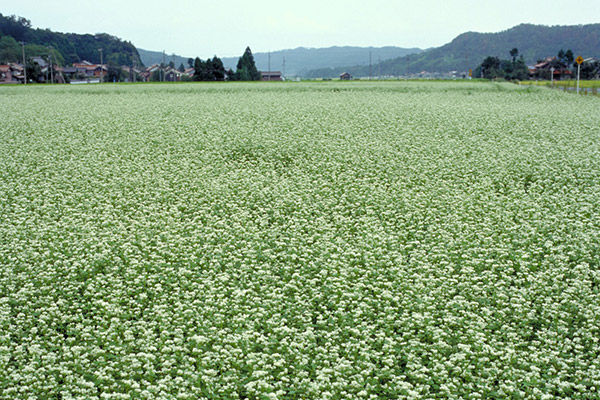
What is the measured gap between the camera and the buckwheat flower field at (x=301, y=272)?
5.89m

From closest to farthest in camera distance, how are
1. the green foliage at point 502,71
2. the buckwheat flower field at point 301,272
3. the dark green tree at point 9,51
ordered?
the buckwheat flower field at point 301,272
the green foliage at point 502,71
the dark green tree at point 9,51

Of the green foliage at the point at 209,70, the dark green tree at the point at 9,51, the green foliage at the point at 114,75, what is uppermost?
the dark green tree at the point at 9,51

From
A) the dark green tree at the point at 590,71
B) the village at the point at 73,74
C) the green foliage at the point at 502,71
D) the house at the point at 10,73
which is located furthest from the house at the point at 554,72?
the house at the point at 10,73

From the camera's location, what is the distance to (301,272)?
8547mm

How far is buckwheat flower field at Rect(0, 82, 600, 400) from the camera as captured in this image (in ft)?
19.3

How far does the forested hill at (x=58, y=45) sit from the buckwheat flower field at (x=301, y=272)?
401ft

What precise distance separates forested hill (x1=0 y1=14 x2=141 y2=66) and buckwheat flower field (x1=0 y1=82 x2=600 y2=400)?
12215cm

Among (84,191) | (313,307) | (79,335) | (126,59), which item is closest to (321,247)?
(313,307)

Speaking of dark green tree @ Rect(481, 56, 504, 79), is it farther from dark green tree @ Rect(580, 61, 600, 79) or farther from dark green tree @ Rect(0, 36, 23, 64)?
dark green tree @ Rect(0, 36, 23, 64)

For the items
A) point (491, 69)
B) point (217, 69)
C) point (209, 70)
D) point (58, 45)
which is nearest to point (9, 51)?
point (58, 45)

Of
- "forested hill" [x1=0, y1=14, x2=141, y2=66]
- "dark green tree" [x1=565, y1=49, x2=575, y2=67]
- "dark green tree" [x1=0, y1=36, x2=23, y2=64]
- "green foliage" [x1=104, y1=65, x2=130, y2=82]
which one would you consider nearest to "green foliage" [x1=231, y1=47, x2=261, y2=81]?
"green foliage" [x1=104, y1=65, x2=130, y2=82]

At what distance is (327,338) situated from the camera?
6.56m

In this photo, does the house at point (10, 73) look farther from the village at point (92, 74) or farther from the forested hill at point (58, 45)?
the forested hill at point (58, 45)

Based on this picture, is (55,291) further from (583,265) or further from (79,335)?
(583,265)
